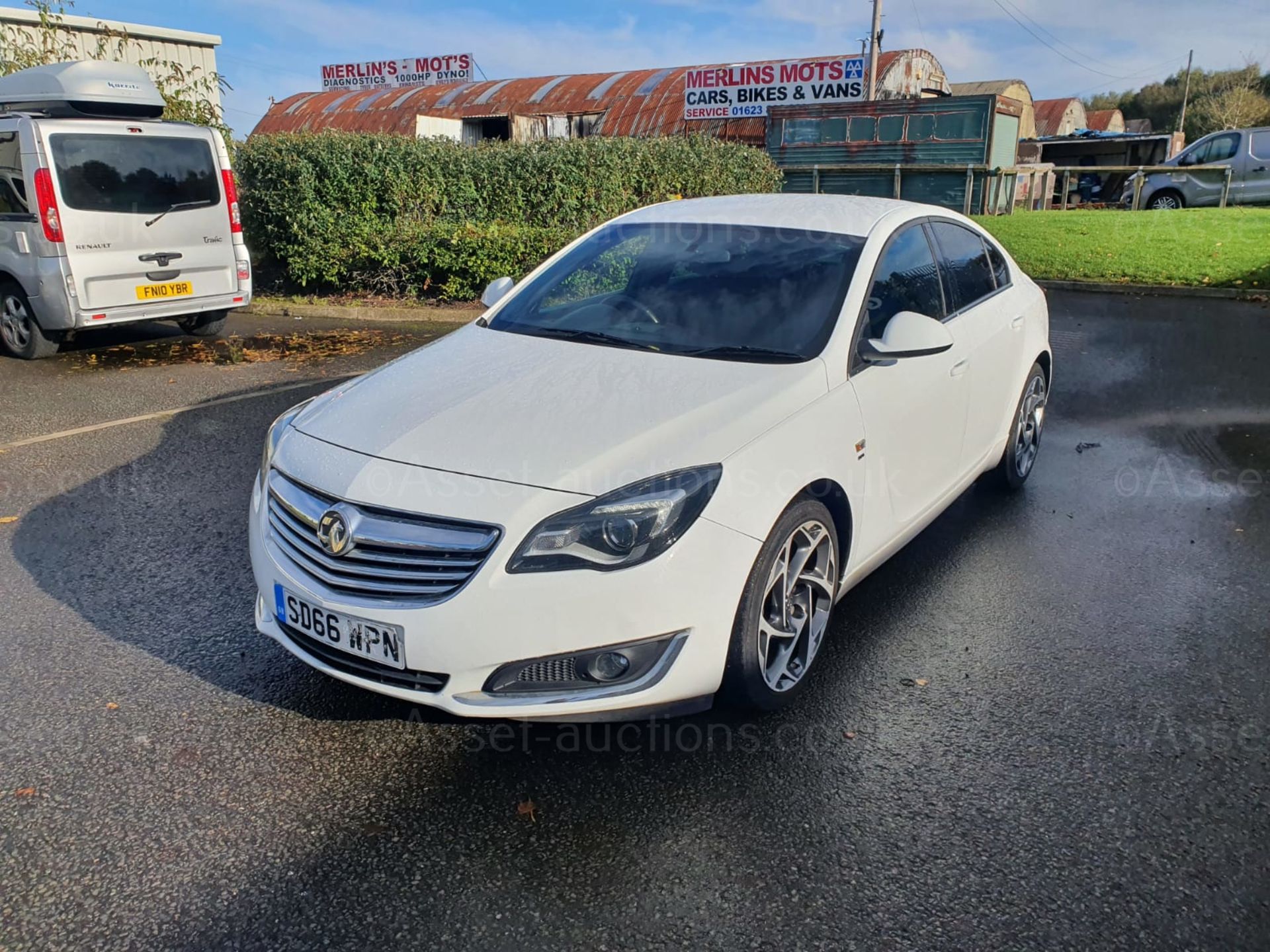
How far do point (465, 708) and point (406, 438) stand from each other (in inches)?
33.9

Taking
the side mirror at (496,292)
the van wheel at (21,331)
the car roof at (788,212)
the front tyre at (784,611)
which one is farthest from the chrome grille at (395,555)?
the van wheel at (21,331)

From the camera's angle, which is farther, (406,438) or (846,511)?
(846,511)

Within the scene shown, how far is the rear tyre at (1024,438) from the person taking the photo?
5.37 meters

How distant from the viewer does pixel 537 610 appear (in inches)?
108

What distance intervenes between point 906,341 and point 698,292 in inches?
35.2

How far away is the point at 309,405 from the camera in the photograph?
371 cm

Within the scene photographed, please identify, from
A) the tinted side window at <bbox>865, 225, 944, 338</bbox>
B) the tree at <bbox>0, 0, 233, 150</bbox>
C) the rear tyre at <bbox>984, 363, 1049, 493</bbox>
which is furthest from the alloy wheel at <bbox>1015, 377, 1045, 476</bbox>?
the tree at <bbox>0, 0, 233, 150</bbox>

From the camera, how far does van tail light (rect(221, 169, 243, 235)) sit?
9617mm

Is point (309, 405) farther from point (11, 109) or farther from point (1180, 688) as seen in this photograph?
point (11, 109)

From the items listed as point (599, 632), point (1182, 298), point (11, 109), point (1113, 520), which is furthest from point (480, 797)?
point (1182, 298)

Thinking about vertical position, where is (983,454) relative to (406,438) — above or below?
below

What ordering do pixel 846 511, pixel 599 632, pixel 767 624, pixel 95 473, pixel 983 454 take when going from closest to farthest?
1. pixel 599 632
2. pixel 767 624
3. pixel 846 511
4. pixel 983 454
5. pixel 95 473

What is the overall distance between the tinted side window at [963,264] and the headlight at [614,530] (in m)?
2.34

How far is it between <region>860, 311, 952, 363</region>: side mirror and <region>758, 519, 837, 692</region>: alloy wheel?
71 cm
